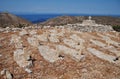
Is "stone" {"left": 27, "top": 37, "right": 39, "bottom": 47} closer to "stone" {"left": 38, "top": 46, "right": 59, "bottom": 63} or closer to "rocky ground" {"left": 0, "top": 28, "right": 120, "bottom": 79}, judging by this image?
"rocky ground" {"left": 0, "top": 28, "right": 120, "bottom": 79}

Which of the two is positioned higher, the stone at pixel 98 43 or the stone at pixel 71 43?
the stone at pixel 71 43

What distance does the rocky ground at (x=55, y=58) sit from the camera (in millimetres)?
25109

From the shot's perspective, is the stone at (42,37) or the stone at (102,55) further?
the stone at (42,37)

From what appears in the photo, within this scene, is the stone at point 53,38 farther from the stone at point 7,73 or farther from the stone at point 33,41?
the stone at point 7,73

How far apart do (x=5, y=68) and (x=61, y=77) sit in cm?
761

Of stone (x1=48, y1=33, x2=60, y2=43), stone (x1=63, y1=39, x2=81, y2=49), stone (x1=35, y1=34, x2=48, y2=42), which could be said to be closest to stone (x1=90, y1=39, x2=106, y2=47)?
stone (x1=63, y1=39, x2=81, y2=49)

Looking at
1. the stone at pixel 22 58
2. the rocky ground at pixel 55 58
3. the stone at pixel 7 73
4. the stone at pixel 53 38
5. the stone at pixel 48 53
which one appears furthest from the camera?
the stone at pixel 53 38

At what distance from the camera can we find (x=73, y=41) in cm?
3791

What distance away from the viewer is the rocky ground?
25109mm

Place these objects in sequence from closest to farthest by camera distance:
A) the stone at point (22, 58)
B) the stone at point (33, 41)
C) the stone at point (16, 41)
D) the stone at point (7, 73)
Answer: the stone at point (7, 73) → the stone at point (22, 58) → the stone at point (16, 41) → the stone at point (33, 41)

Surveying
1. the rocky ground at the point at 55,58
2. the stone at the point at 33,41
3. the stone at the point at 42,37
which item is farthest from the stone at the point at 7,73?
the stone at the point at 42,37

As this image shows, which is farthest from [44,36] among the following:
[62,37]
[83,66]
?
[83,66]

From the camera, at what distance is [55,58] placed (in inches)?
1144

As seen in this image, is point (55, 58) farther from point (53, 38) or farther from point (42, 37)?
point (42, 37)
